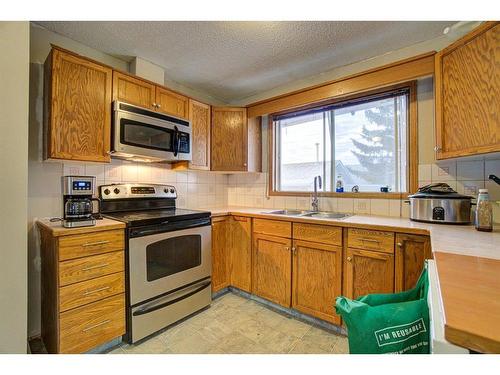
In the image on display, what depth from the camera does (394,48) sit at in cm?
202

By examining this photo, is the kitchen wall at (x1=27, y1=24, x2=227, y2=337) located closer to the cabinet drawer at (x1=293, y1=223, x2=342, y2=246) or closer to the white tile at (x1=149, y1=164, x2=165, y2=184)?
the white tile at (x1=149, y1=164, x2=165, y2=184)

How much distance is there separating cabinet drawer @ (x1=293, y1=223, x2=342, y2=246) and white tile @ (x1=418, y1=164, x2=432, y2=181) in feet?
2.89

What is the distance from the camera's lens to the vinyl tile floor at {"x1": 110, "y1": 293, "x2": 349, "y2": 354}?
5.27 ft

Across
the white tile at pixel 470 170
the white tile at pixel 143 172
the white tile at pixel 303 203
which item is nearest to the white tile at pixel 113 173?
the white tile at pixel 143 172

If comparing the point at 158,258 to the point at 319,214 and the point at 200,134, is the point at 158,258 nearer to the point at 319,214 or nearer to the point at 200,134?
the point at 200,134

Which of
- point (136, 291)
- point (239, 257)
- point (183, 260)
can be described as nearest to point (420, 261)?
point (239, 257)

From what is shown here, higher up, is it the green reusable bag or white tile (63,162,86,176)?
white tile (63,162,86,176)

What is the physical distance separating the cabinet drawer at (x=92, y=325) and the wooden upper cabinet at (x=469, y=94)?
7.98 ft

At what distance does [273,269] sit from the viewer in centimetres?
214

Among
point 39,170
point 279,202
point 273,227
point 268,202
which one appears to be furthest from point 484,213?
point 39,170

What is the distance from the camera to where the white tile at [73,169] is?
1843 millimetres

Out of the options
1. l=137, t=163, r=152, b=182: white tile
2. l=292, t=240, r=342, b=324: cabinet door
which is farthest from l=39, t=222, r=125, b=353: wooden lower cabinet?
l=292, t=240, r=342, b=324: cabinet door

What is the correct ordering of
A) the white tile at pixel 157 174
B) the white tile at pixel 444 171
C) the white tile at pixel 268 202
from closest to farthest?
the white tile at pixel 444 171 < the white tile at pixel 157 174 < the white tile at pixel 268 202

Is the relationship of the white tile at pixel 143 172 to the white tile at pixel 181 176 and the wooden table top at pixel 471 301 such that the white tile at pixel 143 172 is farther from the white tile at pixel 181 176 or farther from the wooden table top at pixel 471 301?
the wooden table top at pixel 471 301
